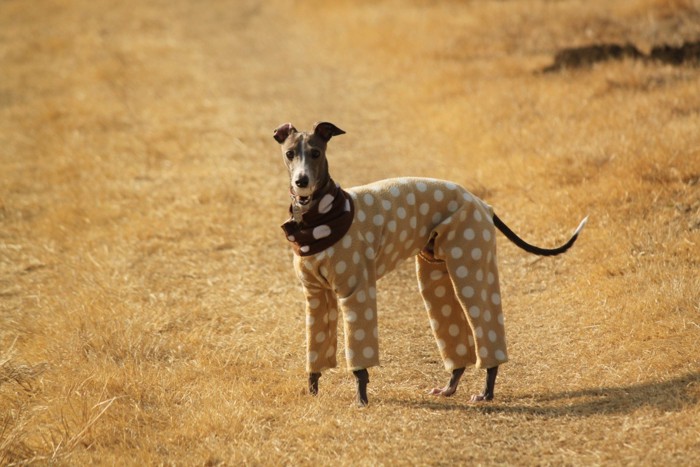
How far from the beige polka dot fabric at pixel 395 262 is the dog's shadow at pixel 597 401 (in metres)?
0.31

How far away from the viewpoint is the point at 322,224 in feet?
19.5

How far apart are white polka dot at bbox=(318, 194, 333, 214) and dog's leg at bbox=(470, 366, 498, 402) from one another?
1577mm

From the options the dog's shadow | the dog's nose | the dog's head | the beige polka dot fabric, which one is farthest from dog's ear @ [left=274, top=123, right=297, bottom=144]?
the dog's shadow

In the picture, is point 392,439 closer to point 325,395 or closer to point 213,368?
point 325,395

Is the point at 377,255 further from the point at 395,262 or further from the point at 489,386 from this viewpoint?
the point at 489,386

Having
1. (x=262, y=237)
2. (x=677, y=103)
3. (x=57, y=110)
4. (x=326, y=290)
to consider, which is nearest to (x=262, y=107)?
(x=57, y=110)

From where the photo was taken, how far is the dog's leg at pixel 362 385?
6.19 meters

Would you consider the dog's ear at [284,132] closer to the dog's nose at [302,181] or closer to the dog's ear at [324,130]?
the dog's ear at [324,130]

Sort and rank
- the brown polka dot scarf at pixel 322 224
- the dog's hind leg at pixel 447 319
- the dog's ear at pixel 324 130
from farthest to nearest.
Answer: the dog's hind leg at pixel 447 319 < the dog's ear at pixel 324 130 < the brown polka dot scarf at pixel 322 224

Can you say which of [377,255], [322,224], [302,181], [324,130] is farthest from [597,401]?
[324,130]

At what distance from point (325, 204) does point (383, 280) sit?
10.4 feet

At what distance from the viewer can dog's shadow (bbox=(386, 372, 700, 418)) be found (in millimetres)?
5871

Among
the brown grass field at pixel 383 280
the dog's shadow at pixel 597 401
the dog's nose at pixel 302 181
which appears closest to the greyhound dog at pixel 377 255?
the dog's nose at pixel 302 181

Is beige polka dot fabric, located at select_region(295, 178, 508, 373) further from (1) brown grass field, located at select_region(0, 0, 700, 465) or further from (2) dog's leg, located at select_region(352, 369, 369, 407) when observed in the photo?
(1) brown grass field, located at select_region(0, 0, 700, 465)
